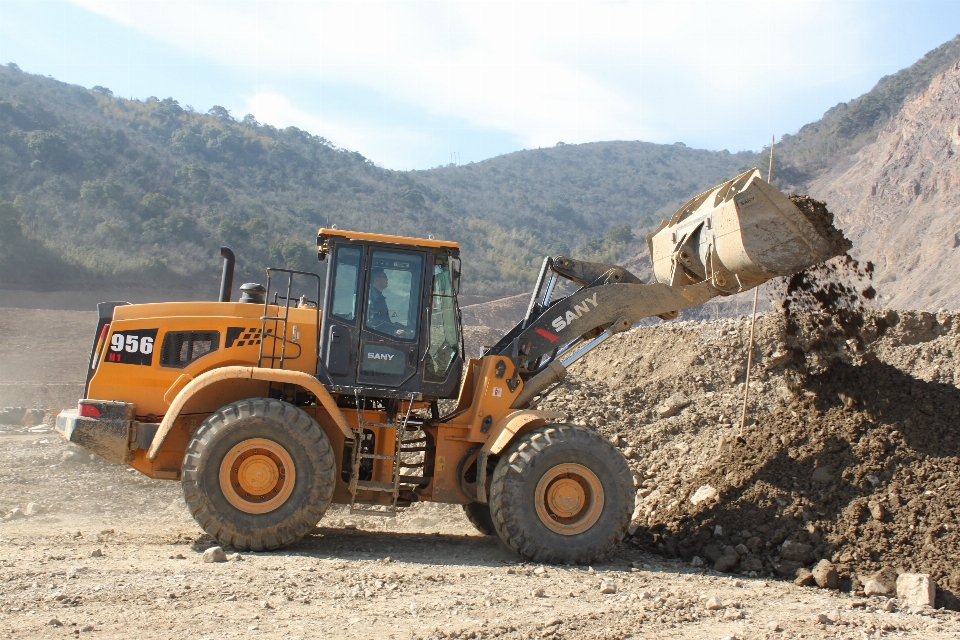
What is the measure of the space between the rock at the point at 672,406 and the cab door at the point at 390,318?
5559mm

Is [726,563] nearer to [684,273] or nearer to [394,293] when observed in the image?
[684,273]

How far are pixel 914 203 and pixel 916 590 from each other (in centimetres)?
3179

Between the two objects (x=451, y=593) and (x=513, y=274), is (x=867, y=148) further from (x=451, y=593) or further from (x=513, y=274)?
(x=451, y=593)

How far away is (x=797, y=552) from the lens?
6.98 metres

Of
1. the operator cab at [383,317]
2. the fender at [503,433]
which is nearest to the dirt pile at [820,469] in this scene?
the fender at [503,433]

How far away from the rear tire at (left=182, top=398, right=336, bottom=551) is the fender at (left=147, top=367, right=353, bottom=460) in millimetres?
199

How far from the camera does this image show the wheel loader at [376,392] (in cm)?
684

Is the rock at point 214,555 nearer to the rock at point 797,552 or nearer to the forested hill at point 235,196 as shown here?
the rock at point 797,552

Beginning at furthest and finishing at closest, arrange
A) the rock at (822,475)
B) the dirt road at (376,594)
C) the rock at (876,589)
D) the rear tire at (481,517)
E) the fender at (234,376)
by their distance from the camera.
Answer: the rear tire at (481,517), the rock at (822,475), the fender at (234,376), the rock at (876,589), the dirt road at (376,594)

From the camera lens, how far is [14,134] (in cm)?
3959

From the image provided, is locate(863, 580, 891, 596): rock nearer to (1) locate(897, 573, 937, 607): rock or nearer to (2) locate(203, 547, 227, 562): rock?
(1) locate(897, 573, 937, 607): rock

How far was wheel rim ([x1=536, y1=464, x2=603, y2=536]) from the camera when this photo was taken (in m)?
7.03

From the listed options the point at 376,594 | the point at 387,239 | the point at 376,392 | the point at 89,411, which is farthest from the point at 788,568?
the point at 89,411

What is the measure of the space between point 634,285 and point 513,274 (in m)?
38.5
